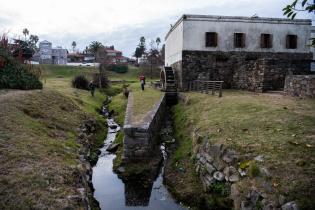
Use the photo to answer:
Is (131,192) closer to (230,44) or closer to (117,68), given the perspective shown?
(230,44)

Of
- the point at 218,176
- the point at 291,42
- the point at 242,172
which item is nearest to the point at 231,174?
the point at 242,172

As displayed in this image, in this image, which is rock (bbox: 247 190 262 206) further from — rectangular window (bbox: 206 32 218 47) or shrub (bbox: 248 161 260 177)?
rectangular window (bbox: 206 32 218 47)

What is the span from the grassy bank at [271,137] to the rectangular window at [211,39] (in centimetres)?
1061

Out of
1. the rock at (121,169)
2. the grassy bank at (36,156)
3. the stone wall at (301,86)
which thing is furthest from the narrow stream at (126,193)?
the stone wall at (301,86)

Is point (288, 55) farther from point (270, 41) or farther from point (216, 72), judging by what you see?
point (216, 72)

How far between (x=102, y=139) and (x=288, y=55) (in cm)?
1714

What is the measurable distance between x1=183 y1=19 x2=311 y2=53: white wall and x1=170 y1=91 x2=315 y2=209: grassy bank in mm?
10451

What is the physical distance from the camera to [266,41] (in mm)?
26672

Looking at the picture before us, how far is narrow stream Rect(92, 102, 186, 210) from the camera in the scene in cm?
978

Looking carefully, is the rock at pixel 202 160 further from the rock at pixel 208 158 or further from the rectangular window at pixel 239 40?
the rectangular window at pixel 239 40

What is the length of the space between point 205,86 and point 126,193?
1366cm

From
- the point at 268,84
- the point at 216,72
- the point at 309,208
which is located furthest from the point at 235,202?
the point at 216,72

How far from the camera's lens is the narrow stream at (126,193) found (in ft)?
32.1

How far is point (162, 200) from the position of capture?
1007 cm
